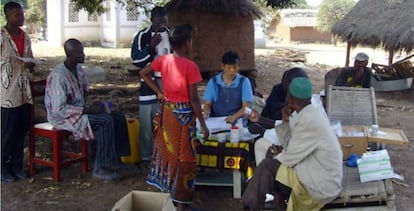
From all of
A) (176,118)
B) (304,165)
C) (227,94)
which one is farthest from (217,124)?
(304,165)

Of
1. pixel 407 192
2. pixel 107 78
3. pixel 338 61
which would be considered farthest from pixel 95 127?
pixel 338 61

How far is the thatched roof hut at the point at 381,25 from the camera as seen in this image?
38.0 ft

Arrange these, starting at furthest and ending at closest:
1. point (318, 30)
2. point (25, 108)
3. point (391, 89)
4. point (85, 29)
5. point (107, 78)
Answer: point (318, 30)
point (85, 29)
point (107, 78)
point (391, 89)
point (25, 108)

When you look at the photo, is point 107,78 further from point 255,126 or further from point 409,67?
point 255,126

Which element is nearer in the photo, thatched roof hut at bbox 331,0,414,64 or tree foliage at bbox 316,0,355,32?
thatched roof hut at bbox 331,0,414,64

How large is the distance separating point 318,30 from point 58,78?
2863 cm

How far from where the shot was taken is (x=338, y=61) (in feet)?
61.2

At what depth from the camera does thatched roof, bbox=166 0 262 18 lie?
11719 mm

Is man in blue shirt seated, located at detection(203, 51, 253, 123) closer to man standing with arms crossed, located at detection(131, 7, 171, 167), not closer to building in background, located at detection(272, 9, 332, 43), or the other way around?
Result: man standing with arms crossed, located at detection(131, 7, 171, 167)

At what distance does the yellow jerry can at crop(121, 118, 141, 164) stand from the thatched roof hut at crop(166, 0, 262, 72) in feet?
21.9

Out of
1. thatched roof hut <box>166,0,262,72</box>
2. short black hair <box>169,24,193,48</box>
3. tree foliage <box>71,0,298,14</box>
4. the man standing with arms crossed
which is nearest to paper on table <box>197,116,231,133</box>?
the man standing with arms crossed

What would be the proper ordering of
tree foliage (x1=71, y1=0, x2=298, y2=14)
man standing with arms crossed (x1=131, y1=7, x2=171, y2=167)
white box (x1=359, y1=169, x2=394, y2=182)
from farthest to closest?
tree foliage (x1=71, y1=0, x2=298, y2=14) < man standing with arms crossed (x1=131, y1=7, x2=171, y2=167) < white box (x1=359, y1=169, x2=394, y2=182)

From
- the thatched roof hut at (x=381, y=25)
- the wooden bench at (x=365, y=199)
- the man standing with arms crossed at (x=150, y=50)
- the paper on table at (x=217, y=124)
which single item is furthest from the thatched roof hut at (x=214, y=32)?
the wooden bench at (x=365, y=199)

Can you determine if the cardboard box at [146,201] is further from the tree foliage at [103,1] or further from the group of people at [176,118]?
the tree foliage at [103,1]
